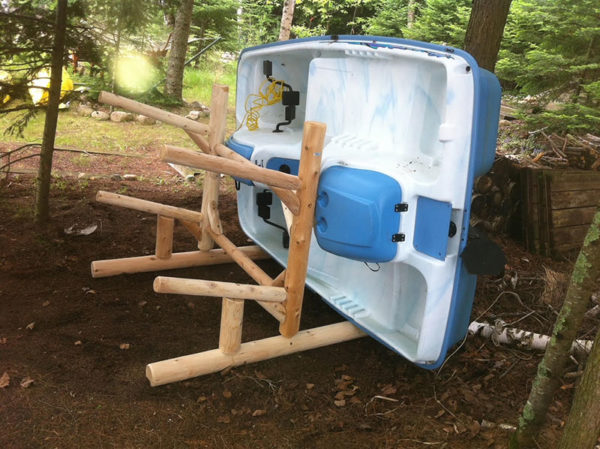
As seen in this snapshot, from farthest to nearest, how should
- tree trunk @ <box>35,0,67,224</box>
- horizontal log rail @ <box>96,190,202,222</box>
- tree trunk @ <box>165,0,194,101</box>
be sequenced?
tree trunk @ <box>165,0,194,101</box> → tree trunk @ <box>35,0,67,224</box> → horizontal log rail @ <box>96,190,202,222</box>

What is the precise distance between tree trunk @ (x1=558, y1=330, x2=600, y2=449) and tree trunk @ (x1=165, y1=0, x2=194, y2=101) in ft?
28.0

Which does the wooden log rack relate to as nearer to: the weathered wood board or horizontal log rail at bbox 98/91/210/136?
horizontal log rail at bbox 98/91/210/136

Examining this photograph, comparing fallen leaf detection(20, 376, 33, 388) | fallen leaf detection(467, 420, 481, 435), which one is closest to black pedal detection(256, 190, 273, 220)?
fallen leaf detection(20, 376, 33, 388)

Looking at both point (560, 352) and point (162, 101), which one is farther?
point (162, 101)

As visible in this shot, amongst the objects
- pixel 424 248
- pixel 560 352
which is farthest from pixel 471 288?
pixel 560 352

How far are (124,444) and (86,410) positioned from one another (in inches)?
12.1

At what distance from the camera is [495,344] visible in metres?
3.23

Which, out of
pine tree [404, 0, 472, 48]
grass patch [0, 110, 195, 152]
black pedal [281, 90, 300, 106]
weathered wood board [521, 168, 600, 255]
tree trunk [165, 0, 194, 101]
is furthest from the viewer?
pine tree [404, 0, 472, 48]

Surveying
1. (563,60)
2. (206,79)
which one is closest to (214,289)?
(563,60)

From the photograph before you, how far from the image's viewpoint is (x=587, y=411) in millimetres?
1798

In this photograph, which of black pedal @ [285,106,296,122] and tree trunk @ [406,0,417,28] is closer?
black pedal @ [285,106,296,122]

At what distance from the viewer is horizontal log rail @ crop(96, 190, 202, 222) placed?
3.61 m

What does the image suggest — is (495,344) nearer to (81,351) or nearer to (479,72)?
(479,72)

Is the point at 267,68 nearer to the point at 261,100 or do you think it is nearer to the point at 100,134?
the point at 261,100
